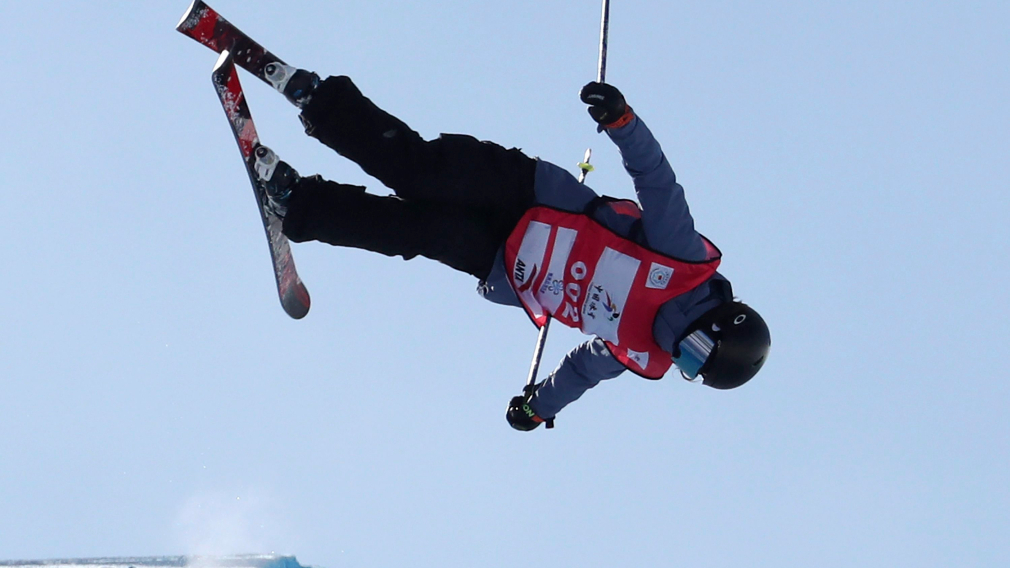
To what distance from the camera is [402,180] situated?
579cm

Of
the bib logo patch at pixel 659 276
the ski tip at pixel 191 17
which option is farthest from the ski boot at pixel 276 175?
the bib logo patch at pixel 659 276

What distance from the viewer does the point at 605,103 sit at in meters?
5.50

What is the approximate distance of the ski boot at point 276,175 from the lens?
5852mm

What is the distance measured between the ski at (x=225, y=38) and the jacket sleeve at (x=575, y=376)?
258 centimetres

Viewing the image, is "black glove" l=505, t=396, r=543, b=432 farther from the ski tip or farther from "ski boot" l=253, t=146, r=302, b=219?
the ski tip

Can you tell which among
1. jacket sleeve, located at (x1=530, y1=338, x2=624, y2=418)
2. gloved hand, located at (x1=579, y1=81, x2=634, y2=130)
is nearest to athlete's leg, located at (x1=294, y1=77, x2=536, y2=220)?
gloved hand, located at (x1=579, y1=81, x2=634, y2=130)

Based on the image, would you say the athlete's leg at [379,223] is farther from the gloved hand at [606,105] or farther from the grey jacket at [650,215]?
the gloved hand at [606,105]

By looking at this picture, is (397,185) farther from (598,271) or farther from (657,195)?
(657,195)

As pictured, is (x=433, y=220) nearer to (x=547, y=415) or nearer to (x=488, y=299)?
(x=488, y=299)

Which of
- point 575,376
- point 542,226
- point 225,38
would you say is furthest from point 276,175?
point 575,376

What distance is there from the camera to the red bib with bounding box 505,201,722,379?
239 inches

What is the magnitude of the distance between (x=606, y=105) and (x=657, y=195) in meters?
0.59

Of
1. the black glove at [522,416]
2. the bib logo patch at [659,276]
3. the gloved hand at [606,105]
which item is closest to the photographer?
the gloved hand at [606,105]

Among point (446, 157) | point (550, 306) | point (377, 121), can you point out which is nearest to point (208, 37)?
point (377, 121)
